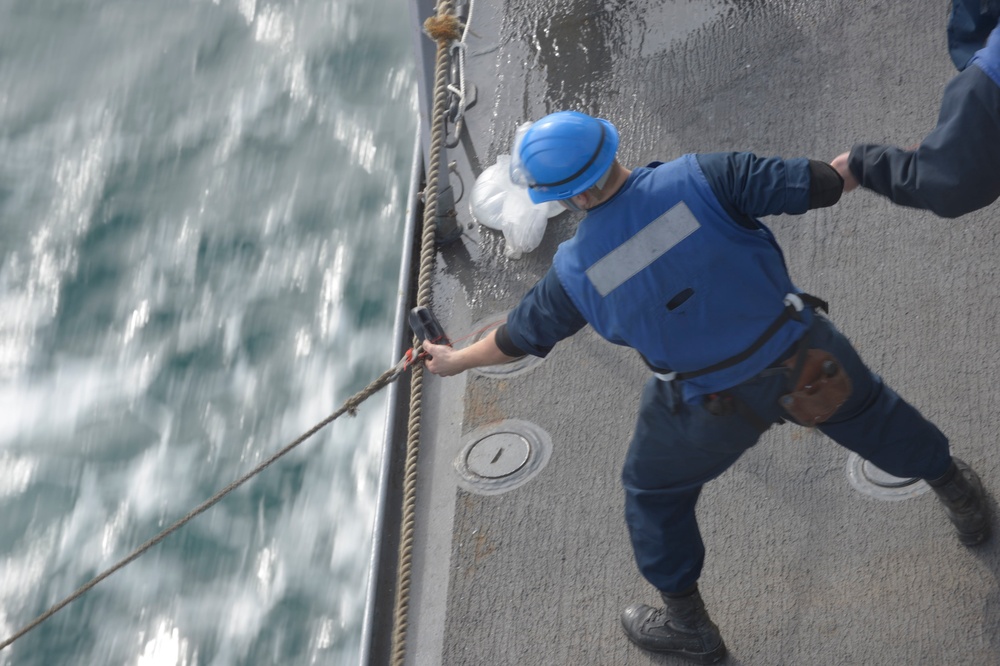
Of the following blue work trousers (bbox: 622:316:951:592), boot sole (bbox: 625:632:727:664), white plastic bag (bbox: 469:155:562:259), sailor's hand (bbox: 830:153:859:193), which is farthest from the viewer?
white plastic bag (bbox: 469:155:562:259)

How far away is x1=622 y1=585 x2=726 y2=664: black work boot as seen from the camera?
301 cm

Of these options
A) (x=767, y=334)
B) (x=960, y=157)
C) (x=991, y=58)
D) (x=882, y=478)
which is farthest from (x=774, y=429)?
(x=991, y=58)

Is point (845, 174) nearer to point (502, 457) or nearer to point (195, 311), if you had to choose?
point (502, 457)

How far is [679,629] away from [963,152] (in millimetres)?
1596

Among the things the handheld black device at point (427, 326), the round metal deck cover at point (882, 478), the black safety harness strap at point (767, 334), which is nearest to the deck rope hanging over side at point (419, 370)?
the handheld black device at point (427, 326)

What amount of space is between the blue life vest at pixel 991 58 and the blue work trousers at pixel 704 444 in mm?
703

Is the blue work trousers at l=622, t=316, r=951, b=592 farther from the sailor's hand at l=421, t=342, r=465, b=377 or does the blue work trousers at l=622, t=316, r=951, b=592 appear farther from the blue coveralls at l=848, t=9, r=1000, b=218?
the sailor's hand at l=421, t=342, r=465, b=377

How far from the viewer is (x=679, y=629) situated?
309 centimetres

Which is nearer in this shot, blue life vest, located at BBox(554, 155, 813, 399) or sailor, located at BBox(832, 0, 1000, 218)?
sailor, located at BBox(832, 0, 1000, 218)

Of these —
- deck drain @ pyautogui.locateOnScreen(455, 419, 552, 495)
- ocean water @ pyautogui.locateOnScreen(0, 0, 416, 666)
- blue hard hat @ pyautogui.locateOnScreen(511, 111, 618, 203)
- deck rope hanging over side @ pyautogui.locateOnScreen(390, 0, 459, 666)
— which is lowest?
ocean water @ pyautogui.locateOnScreen(0, 0, 416, 666)

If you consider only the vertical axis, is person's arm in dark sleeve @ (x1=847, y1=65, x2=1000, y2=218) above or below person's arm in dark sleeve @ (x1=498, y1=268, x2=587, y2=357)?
above

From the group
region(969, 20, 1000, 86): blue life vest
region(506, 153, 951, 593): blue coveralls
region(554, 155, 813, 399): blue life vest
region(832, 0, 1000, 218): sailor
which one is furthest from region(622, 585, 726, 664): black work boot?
region(969, 20, 1000, 86): blue life vest

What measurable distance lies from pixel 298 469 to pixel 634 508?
362 cm

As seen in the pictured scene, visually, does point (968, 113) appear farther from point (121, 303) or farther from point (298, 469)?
point (121, 303)
